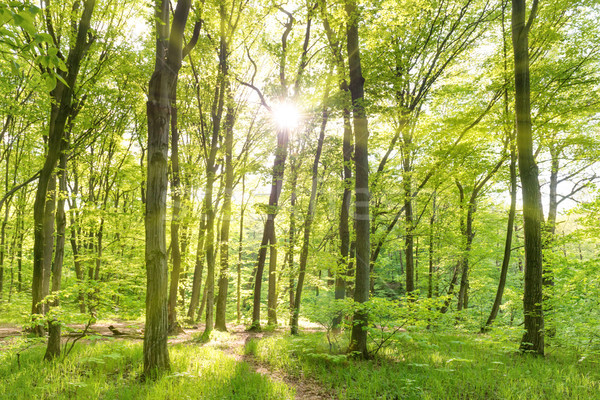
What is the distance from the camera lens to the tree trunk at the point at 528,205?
250 inches

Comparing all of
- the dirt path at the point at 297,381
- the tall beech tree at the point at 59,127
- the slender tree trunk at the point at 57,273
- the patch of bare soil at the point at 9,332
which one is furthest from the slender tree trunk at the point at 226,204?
the patch of bare soil at the point at 9,332

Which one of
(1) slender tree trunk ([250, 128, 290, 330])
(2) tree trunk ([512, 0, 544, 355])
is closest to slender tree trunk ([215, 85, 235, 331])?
(1) slender tree trunk ([250, 128, 290, 330])

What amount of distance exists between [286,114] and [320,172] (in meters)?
3.93

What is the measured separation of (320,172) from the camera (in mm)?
14906

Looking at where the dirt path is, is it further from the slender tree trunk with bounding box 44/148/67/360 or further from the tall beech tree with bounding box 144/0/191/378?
the slender tree trunk with bounding box 44/148/67/360

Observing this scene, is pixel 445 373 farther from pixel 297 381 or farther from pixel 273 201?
pixel 273 201

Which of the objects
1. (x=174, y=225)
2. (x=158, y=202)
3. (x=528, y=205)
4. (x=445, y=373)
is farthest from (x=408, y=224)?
(x=158, y=202)

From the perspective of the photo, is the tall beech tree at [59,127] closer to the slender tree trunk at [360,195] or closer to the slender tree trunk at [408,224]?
the slender tree trunk at [360,195]

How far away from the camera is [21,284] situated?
1994 centimetres

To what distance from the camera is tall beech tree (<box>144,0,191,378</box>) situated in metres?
5.00

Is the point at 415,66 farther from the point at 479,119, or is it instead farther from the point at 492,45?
the point at 492,45

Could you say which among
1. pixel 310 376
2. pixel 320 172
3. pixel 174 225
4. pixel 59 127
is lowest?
pixel 310 376

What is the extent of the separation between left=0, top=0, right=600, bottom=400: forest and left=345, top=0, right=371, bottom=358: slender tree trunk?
4 cm

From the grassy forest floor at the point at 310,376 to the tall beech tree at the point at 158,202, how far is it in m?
0.56
